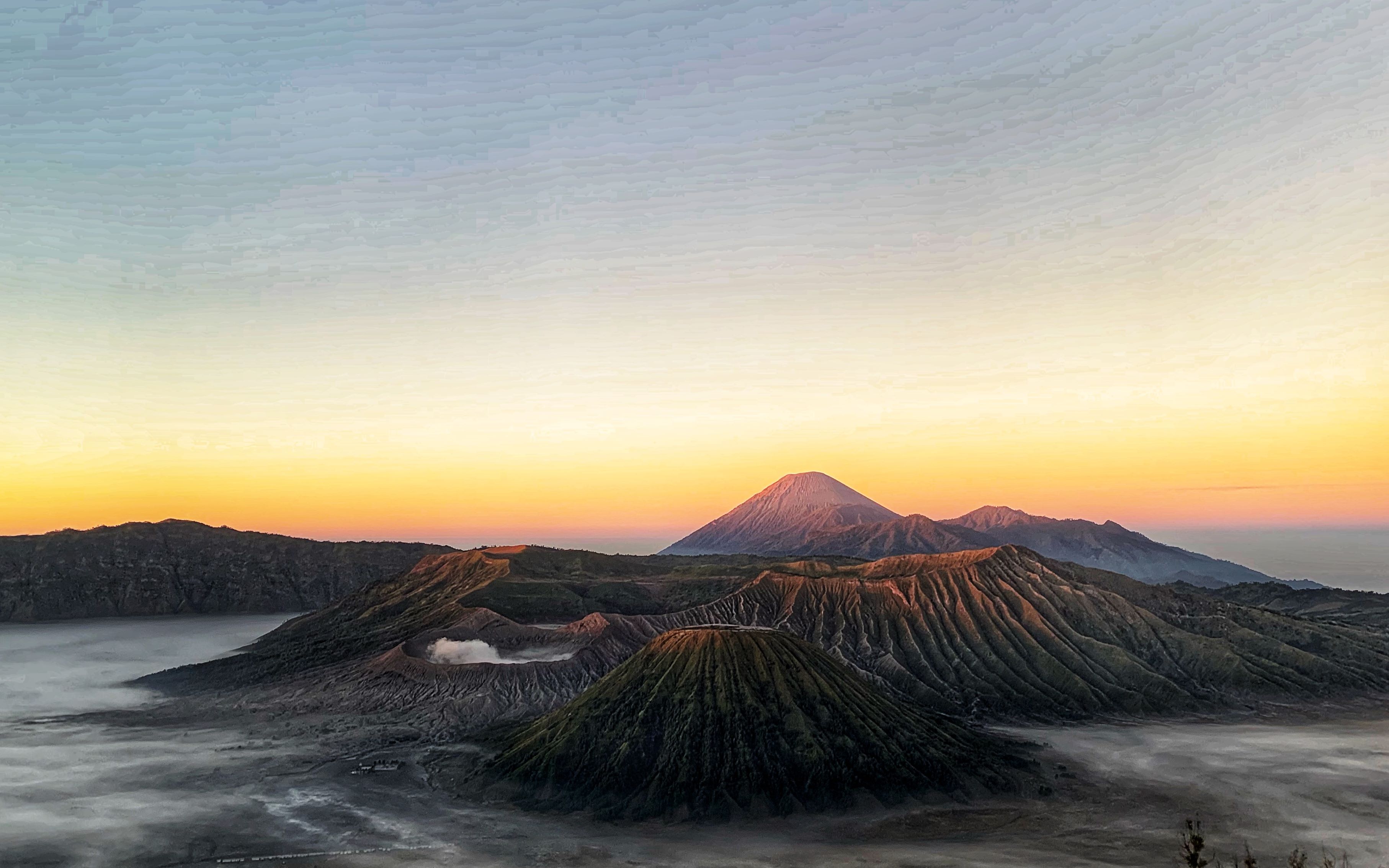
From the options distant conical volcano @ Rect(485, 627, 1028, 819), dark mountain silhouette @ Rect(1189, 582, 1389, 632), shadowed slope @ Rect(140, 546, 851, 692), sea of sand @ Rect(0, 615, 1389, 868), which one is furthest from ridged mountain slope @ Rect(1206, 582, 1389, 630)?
distant conical volcano @ Rect(485, 627, 1028, 819)

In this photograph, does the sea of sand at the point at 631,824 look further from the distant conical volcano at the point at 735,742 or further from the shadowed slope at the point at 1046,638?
the shadowed slope at the point at 1046,638

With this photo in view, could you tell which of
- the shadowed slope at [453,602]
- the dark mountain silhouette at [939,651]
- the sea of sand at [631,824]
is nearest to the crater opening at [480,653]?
the dark mountain silhouette at [939,651]

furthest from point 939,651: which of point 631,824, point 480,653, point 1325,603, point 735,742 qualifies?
point 1325,603

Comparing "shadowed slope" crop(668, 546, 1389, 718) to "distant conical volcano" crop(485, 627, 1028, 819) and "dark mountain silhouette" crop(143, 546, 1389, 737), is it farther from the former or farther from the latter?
"distant conical volcano" crop(485, 627, 1028, 819)

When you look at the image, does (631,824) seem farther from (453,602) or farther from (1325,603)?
(1325,603)

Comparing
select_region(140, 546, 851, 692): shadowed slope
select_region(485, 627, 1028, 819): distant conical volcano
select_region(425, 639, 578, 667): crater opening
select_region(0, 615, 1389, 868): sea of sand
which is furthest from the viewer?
select_region(140, 546, 851, 692): shadowed slope

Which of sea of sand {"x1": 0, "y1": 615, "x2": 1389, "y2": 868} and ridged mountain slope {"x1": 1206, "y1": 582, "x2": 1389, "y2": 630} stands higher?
ridged mountain slope {"x1": 1206, "y1": 582, "x2": 1389, "y2": 630}

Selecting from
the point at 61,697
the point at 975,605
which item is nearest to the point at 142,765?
the point at 61,697
